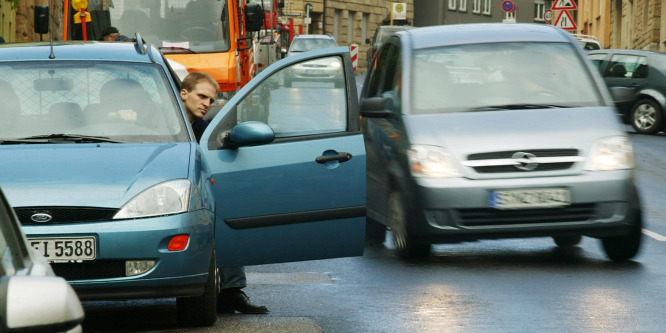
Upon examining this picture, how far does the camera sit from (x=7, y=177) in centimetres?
642

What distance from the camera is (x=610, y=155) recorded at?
368 inches

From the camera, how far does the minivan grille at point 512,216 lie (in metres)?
9.16

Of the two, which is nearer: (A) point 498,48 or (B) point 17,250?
(B) point 17,250

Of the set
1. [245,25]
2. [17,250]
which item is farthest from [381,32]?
[17,250]

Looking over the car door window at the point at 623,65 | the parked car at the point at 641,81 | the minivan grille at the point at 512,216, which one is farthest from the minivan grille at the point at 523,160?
the car door window at the point at 623,65

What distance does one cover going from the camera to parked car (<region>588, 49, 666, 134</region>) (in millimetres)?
25188

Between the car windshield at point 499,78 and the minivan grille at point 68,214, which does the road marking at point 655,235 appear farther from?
the minivan grille at point 68,214

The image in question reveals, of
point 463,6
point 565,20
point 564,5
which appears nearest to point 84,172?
point 565,20

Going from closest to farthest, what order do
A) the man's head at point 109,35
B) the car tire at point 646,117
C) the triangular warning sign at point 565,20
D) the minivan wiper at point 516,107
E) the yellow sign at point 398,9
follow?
the minivan wiper at point 516,107 → the man's head at point 109,35 → the car tire at point 646,117 → the triangular warning sign at point 565,20 → the yellow sign at point 398,9

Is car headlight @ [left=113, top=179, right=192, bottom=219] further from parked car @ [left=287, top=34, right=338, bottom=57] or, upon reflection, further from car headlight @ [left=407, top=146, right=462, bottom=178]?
parked car @ [left=287, top=34, right=338, bottom=57]

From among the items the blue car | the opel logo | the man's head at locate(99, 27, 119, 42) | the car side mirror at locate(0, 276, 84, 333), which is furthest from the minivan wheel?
the car side mirror at locate(0, 276, 84, 333)

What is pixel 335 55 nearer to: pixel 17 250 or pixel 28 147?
pixel 28 147

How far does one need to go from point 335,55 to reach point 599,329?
7.72 feet

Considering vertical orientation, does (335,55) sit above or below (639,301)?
above
